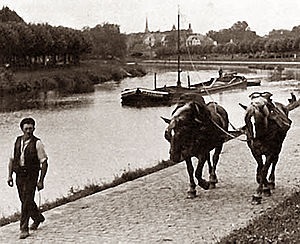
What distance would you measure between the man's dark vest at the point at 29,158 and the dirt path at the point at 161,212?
0.99m

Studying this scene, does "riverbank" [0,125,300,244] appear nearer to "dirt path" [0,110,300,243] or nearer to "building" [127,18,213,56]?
"dirt path" [0,110,300,243]

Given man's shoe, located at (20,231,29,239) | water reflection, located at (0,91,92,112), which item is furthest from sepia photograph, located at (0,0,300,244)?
water reflection, located at (0,91,92,112)

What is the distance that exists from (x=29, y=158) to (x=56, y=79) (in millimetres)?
46930

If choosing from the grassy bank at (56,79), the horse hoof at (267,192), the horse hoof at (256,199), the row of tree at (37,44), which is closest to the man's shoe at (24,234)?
the horse hoof at (256,199)

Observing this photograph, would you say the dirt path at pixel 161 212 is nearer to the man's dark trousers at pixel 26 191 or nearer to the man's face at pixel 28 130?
the man's dark trousers at pixel 26 191

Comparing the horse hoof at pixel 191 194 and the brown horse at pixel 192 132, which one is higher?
the brown horse at pixel 192 132

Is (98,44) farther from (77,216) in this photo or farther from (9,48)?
(77,216)

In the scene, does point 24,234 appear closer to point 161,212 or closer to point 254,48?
point 161,212

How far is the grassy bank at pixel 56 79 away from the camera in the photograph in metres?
48.8

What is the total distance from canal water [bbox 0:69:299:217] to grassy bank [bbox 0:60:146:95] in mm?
4045

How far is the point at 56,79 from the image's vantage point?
5447 cm

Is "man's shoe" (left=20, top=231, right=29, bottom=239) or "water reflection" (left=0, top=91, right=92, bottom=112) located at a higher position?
"man's shoe" (left=20, top=231, right=29, bottom=239)

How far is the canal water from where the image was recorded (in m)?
16.2

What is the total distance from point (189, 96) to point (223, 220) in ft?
7.37
